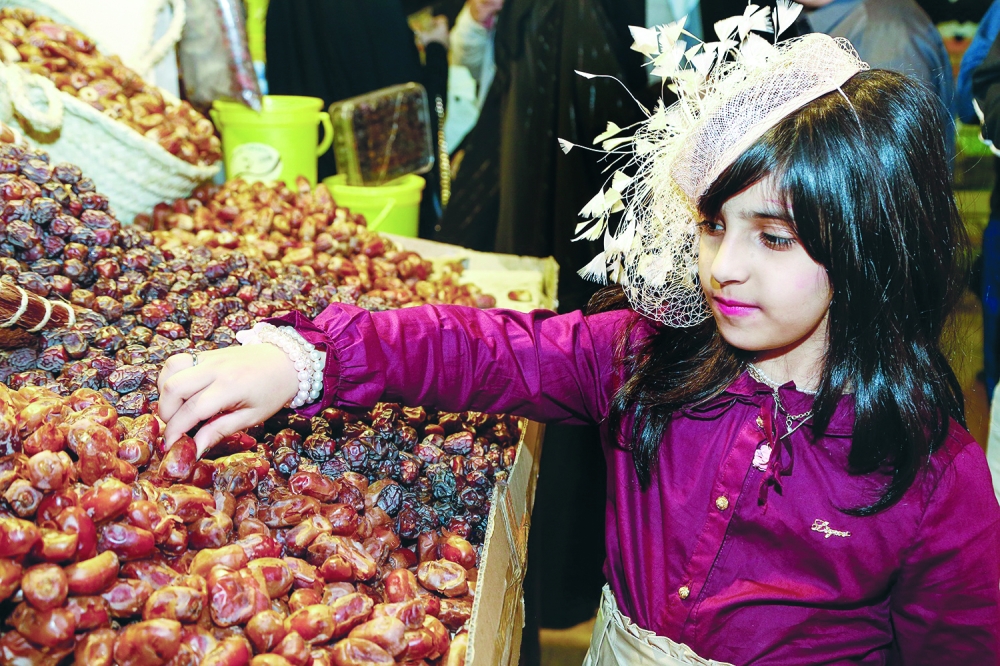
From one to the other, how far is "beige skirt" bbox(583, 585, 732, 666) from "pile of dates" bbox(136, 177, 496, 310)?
0.88m

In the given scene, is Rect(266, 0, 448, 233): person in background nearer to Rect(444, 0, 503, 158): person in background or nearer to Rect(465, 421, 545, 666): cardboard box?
Rect(444, 0, 503, 158): person in background

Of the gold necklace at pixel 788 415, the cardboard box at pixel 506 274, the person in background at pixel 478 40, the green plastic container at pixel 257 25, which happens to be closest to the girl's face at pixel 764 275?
the gold necklace at pixel 788 415

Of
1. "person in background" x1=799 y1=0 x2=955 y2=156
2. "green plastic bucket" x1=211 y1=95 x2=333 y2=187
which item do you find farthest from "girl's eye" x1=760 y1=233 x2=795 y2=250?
"green plastic bucket" x1=211 y1=95 x2=333 y2=187

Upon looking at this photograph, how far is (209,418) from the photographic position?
1.17m

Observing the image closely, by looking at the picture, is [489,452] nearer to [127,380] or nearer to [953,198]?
[127,380]

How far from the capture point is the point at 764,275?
3.55ft

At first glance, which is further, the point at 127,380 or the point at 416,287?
the point at 416,287

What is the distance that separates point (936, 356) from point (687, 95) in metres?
0.56

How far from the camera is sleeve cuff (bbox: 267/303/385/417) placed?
1.26m

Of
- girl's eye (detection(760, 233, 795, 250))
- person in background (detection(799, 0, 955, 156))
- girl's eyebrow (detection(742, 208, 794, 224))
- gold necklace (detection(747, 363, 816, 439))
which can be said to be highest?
person in background (detection(799, 0, 955, 156))

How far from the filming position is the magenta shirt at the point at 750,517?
1.17m

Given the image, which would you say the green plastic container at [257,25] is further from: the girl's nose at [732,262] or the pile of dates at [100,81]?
the girl's nose at [732,262]

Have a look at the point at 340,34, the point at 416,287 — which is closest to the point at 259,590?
the point at 416,287

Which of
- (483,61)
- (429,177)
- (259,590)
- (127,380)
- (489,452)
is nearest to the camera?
(259,590)
